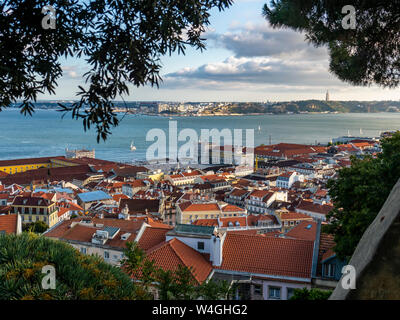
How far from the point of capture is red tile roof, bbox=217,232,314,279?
9.12 m

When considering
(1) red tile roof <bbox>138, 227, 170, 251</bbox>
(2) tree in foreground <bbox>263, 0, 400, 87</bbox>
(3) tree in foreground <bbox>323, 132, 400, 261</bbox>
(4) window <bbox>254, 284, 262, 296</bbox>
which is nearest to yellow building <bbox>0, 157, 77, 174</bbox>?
→ (1) red tile roof <bbox>138, 227, 170, 251</bbox>

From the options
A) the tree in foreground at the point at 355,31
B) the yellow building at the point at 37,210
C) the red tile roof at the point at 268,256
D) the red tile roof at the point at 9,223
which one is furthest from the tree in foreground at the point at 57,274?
the yellow building at the point at 37,210

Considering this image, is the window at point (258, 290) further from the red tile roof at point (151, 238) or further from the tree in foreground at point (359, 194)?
the red tile roof at point (151, 238)

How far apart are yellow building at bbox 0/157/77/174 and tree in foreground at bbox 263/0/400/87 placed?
58350mm

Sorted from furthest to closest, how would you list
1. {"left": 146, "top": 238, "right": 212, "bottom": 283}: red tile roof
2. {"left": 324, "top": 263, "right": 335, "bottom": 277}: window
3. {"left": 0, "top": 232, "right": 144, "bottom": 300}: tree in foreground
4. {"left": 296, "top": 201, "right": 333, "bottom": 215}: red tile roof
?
{"left": 296, "top": 201, "right": 333, "bottom": 215}: red tile roof < {"left": 146, "top": 238, "right": 212, "bottom": 283}: red tile roof < {"left": 324, "top": 263, "right": 335, "bottom": 277}: window < {"left": 0, "top": 232, "right": 144, "bottom": 300}: tree in foreground

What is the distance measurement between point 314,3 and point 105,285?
3996mm

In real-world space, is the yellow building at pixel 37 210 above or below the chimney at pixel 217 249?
below

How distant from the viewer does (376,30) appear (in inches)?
187

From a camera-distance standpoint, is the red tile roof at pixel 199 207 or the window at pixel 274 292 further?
the red tile roof at pixel 199 207

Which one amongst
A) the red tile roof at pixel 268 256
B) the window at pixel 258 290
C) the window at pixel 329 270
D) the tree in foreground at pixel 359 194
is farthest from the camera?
the red tile roof at pixel 268 256

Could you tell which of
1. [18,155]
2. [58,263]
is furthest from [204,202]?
[18,155]

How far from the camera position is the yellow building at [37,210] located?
26594 mm

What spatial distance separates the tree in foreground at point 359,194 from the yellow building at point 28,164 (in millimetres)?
55840

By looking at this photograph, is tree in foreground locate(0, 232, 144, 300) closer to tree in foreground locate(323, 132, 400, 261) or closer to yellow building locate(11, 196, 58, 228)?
tree in foreground locate(323, 132, 400, 261)
